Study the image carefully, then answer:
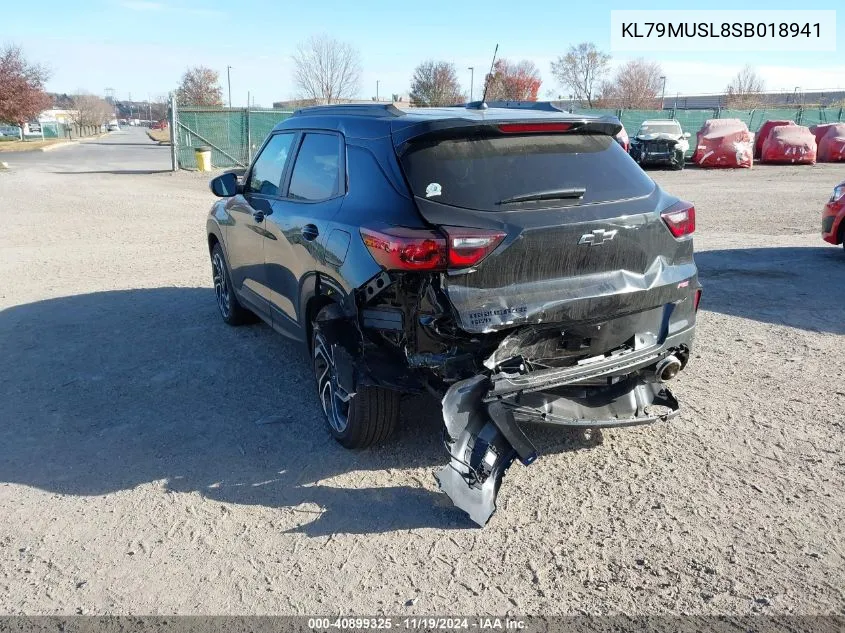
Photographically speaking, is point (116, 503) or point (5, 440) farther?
point (5, 440)

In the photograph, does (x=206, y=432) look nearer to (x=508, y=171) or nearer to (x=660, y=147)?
(x=508, y=171)

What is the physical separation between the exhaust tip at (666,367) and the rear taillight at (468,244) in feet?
4.39

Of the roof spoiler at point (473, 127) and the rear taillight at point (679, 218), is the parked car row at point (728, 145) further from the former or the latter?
the roof spoiler at point (473, 127)

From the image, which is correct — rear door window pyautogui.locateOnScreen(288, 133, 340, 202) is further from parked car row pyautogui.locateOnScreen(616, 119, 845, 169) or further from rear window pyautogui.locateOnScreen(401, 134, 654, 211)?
parked car row pyautogui.locateOnScreen(616, 119, 845, 169)

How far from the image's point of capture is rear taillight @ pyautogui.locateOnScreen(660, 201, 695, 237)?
154 inches

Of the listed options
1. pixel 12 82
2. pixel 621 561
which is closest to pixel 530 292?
pixel 621 561

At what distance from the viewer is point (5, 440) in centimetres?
438

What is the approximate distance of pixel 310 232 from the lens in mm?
4246

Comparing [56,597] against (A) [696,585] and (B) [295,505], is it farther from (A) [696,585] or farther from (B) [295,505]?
(A) [696,585]

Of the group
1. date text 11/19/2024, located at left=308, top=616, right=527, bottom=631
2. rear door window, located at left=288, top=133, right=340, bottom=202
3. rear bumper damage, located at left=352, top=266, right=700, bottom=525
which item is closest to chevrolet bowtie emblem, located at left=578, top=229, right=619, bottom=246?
rear bumper damage, located at left=352, top=266, right=700, bottom=525

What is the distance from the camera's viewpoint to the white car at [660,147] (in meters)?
27.0

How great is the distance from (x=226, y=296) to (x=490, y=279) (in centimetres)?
391

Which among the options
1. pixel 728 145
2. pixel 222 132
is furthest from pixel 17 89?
pixel 728 145

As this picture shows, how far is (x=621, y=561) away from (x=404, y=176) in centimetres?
206
